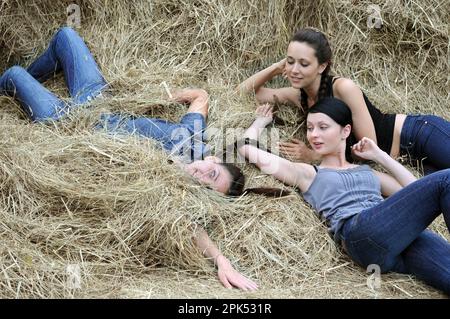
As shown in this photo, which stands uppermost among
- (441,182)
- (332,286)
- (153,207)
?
(441,182)

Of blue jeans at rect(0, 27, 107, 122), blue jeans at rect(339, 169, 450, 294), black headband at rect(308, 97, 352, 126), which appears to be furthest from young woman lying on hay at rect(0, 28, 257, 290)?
blue jeans at rect(339, 169, 450, 294)

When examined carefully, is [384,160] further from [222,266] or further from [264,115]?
[222,266]

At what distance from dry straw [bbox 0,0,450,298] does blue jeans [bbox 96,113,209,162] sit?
0.31ft

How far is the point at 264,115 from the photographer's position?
13.7 ft

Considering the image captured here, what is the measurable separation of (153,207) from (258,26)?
1568 millimetres

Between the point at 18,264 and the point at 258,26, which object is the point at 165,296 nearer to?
the point at 18,264

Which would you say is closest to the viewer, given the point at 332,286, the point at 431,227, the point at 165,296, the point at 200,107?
the point at 165,296

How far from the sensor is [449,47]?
15.0ft

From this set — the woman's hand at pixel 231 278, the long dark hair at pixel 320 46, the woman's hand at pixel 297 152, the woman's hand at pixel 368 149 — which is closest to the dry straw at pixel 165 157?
the woman's hand at pixel 231 278

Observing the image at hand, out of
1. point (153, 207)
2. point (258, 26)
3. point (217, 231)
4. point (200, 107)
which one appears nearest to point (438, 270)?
point (217, 231)

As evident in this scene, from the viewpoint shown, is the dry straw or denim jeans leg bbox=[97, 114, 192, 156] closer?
the dry straw

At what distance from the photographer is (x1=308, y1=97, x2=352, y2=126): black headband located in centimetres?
371

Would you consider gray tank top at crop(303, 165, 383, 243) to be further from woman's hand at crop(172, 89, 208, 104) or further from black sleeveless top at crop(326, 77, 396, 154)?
woman's hand at crop(172, 89, 208, 104)

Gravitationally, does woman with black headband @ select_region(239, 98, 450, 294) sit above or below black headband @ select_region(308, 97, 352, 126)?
below
